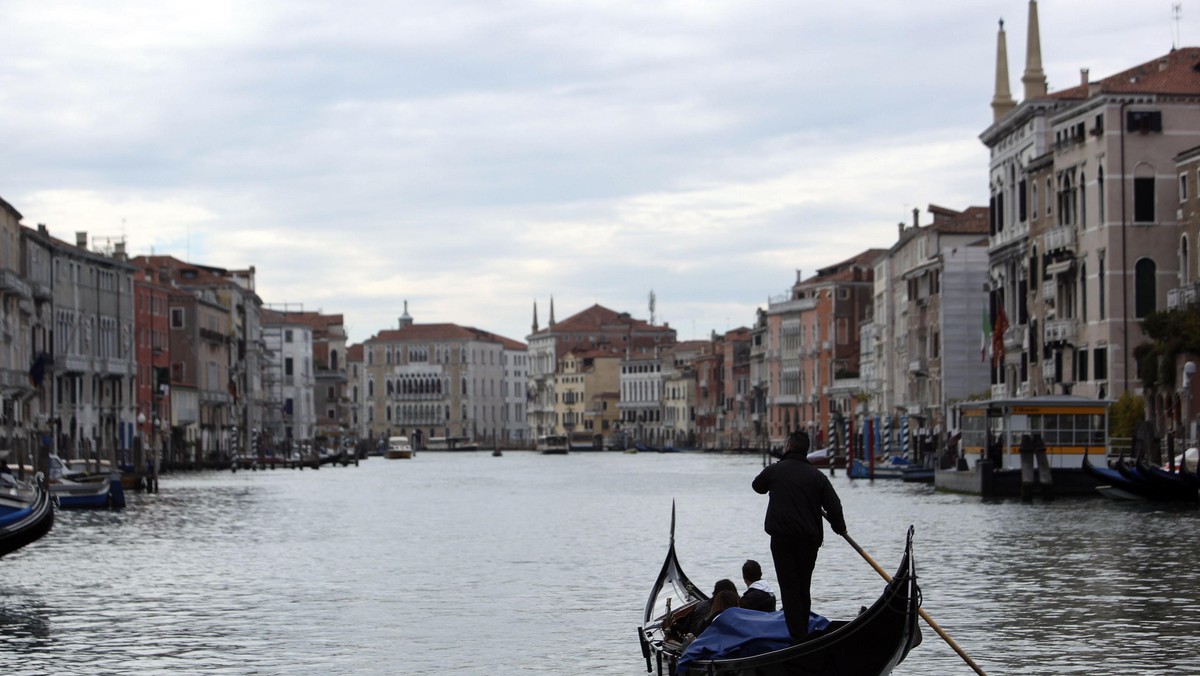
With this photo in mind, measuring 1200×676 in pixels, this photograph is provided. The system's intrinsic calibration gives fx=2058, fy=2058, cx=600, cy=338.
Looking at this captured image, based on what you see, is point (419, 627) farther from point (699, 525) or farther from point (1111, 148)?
point (1111, 148)

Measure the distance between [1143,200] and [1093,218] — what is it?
5.87ft

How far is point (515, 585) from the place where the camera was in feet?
71.4

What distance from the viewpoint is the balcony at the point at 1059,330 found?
51344 millimetres

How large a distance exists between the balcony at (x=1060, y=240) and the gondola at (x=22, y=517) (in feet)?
110

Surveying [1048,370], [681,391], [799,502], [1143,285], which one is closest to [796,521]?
[799,502]

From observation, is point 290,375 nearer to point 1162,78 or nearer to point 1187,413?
point 1162,78

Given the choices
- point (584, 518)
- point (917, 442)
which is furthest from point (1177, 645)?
point (917, 442)

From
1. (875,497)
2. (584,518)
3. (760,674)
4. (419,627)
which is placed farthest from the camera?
(875,497)

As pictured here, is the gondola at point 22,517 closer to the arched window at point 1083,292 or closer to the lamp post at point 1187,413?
the lamp post at point 1187,413

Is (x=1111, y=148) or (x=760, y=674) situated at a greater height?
(x=1111, y=148)

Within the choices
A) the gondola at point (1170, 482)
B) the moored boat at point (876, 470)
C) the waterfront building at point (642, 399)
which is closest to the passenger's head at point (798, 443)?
the gondola at point (1170, 482)

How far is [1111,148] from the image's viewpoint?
48.8 m

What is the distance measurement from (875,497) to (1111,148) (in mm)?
10964

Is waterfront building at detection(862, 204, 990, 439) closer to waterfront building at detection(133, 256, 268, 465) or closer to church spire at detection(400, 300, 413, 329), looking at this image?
waterfront building at detection(133, 256, 268, 465)
